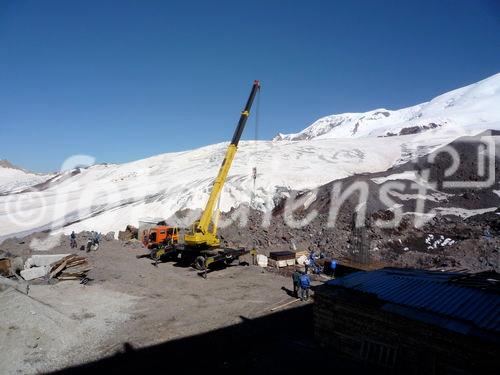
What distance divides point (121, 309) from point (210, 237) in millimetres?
7953

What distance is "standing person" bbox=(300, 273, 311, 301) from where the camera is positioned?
15000 mm

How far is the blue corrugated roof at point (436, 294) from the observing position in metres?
8.37

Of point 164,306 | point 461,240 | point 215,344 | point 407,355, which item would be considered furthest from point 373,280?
point 461,240

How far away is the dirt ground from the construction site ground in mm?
29

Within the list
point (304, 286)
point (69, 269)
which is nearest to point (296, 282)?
point (304, 286)

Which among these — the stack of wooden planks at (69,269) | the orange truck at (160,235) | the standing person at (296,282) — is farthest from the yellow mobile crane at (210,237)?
the standing person at (296,282)

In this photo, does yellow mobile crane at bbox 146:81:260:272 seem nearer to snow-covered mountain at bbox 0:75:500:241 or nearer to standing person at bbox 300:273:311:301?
standing person at bbox 300:273:311:301

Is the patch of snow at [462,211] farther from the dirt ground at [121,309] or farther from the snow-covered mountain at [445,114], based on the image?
the snow-covered mountain at [445,114]

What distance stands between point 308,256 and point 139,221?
1818 cm

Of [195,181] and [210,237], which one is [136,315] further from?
[195,181]

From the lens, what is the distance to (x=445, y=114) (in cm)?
8962

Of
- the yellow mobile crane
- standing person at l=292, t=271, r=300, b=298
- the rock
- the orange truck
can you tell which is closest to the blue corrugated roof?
standing person at l=292, t=271, r=300, b=298

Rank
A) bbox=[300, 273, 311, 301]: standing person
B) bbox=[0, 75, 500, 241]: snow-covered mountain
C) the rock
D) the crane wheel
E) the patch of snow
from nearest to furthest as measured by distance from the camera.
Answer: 1. bbox=[300, 273, 311, 301]: standing person
2. the crane wheel
3. the patch of snow
4. the rock
5. bbox=[0, 75, 500, 241]: snow-covered mountain

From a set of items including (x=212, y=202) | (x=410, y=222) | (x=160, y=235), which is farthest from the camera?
(x=160, y=235)
